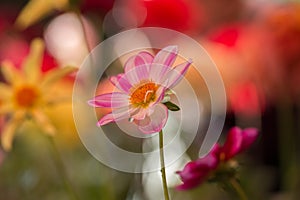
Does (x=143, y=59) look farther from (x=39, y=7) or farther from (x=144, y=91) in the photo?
(x=39, y=7)

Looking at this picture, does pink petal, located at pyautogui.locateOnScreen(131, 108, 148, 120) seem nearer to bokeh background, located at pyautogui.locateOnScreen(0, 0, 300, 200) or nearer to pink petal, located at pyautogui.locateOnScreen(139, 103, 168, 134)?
pink petal, located at pyautogui.locateOnScreen(139, 103, 168, 134)

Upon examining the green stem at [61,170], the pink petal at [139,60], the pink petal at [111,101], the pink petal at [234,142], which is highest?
the pink petal at [139,60]

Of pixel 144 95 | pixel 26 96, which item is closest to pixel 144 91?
pixel 144 95

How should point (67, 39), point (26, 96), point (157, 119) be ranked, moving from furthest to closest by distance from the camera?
point (67, 39) → point (26, 96) → point (157, 119)

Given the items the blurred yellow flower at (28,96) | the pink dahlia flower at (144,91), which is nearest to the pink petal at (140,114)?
the pink dahlia flower at (144,91)

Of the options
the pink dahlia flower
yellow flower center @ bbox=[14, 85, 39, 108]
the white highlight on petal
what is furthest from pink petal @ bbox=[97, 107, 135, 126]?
the white highlight on petal

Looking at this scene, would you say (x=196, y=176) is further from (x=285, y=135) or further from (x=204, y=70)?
(x=285, y=135)

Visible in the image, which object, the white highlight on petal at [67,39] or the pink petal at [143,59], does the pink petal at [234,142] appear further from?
the white highlight on petal at [67,39]

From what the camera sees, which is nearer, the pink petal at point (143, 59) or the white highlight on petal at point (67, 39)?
the pink petal at point (143, 59)
